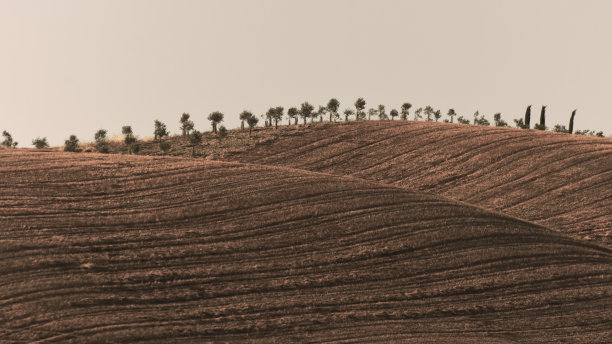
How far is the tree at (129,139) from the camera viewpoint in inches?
2498

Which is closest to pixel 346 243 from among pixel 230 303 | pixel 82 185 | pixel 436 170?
pixel 230 303

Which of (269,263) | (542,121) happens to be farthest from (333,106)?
(269,263)

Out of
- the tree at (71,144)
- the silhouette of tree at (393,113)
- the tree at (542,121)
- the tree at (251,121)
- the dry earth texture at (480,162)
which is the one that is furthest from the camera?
the silhouette of tree at (393,113)

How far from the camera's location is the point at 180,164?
1663 inches

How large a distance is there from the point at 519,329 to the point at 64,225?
70.7ft

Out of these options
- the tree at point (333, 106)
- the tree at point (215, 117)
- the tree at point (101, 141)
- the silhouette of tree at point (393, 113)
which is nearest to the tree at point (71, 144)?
the tree at point (101, 141)

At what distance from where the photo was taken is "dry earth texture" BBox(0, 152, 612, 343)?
88.4 feet

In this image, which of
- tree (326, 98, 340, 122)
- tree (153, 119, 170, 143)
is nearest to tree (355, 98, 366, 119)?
tree (326, 98, 340, 122)

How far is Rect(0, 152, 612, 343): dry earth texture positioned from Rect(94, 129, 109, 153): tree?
22.0 m

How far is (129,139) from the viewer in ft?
212

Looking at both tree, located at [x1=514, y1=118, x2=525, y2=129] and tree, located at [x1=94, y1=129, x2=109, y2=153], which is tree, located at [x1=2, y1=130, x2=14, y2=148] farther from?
tree, located at [x1=514, y1=118, x2=525, y2=129]

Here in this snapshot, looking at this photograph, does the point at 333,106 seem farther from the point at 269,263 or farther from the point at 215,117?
Result: the point at 269,263

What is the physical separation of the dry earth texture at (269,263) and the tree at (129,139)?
22.1 metres

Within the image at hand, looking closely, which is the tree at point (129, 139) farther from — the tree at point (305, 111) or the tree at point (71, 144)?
the tree at point (305, 111)
